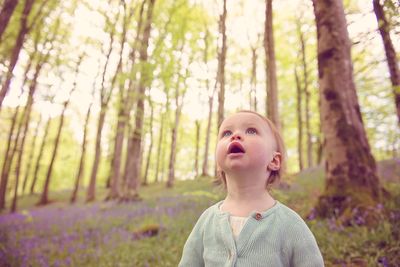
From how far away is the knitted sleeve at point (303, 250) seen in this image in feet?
6.00

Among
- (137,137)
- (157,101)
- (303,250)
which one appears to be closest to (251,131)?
(303,250)

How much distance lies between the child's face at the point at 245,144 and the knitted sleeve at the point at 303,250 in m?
0.42

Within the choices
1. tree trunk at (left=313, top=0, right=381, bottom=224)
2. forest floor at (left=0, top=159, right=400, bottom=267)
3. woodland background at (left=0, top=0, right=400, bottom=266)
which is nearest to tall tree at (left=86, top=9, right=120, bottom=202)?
woodland background at (left=0, top=0, right=400, bottom=266)

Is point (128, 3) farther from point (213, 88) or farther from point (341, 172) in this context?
point (341, 172)

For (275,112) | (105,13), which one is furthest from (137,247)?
(105,13)

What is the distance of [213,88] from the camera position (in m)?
26.7

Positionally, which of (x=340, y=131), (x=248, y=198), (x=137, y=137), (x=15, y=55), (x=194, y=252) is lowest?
(x=194, y=252)

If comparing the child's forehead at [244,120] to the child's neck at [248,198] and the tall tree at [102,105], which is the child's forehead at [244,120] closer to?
the child's neck at [248,198]

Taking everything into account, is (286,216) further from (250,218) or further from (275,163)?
(275,163)

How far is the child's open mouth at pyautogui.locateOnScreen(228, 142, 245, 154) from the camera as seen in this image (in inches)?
78.2

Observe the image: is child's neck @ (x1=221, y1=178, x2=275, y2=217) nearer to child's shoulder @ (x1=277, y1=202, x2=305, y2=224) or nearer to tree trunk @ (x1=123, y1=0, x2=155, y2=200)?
child's shoulder @ (x1=277, y1=202, x2=305, y2=224)

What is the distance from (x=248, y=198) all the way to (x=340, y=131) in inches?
155

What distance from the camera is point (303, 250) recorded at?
1.85 metres

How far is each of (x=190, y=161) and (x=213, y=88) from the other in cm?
2555
